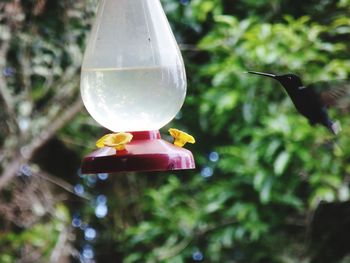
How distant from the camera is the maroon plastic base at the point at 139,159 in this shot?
2.01 m

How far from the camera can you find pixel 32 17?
436cm

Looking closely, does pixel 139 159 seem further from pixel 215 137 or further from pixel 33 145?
pixel 215 137

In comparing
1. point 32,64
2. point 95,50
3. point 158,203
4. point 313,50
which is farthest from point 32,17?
point 95,50

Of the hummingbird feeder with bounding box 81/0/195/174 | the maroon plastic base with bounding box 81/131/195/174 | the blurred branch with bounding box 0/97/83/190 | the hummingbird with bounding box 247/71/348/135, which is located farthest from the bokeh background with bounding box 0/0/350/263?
the maroon plastic base with bounding box 81/131/195/174

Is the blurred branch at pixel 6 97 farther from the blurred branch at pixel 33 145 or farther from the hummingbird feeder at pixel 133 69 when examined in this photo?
the hummingbird feeder at pixel 133 69

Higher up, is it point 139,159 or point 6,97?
point 139,159

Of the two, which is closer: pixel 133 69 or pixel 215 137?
pixel 133 69

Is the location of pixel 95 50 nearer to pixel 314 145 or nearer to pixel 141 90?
pixel 141 90

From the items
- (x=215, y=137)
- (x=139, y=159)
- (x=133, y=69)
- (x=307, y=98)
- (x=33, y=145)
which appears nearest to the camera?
(x=139, y=159)

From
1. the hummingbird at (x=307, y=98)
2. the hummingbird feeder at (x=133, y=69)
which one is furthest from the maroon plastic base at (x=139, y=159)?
the hummingbird at (x=307, y=98)

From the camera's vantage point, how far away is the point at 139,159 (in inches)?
79.1

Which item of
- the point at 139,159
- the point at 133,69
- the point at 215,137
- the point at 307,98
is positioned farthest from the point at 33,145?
the point at 139,159

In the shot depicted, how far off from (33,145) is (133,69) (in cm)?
211

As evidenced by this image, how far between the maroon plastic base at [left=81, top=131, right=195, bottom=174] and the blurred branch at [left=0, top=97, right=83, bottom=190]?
218 centimetres
